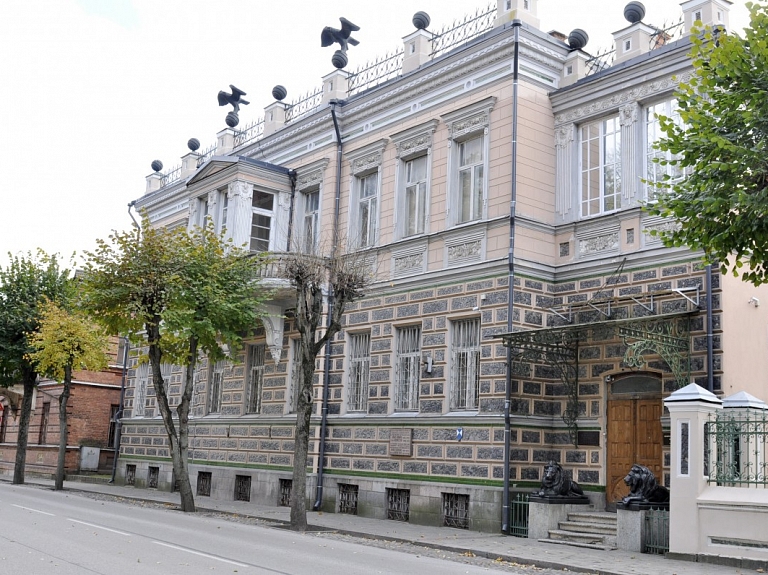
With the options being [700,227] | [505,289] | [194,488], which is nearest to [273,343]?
[194,488]

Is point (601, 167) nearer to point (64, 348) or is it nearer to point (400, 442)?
point (400, 442)

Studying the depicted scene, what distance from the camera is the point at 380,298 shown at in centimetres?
2269

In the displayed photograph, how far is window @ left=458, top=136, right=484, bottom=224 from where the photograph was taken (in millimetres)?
20891

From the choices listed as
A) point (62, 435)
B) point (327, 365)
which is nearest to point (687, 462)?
point (327, 365)

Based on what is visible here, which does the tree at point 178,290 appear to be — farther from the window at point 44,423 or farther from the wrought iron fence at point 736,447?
the window at point 44,423

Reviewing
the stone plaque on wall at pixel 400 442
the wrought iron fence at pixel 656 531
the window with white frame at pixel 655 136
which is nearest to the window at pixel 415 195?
the stone plaque on wall at pixel 400 442

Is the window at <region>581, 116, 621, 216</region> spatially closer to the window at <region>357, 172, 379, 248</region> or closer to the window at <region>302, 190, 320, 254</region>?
the window at <region>357, 172, 379, 248</region>

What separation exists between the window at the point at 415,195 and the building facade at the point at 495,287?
5 cm

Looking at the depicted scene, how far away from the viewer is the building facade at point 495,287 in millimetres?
17953

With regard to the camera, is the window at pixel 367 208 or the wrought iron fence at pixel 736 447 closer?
the wrought iron fence at pixel 736 447

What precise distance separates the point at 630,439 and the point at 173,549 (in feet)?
30.2

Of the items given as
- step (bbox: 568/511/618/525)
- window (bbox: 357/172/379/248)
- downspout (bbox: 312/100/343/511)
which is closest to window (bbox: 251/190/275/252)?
downspout (bbox: 312/100/343/511)

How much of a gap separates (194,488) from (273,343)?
6.40 meters

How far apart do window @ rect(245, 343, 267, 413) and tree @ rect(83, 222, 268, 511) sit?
3.29 meters
